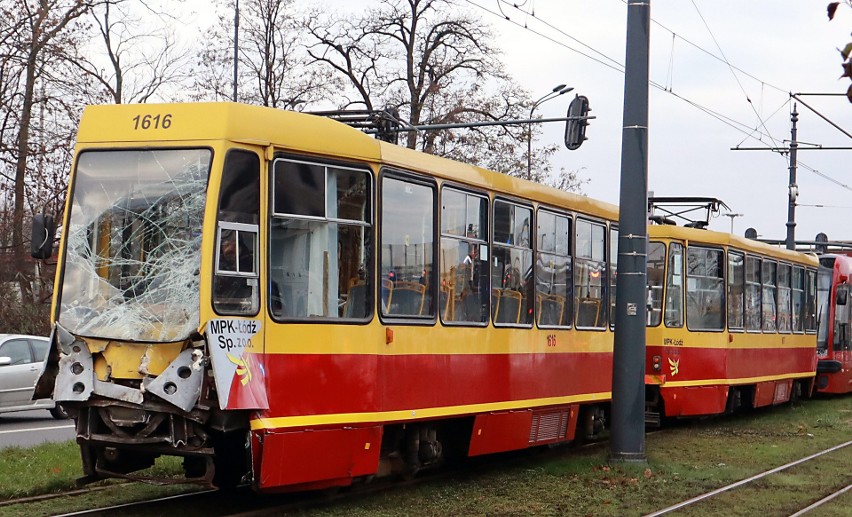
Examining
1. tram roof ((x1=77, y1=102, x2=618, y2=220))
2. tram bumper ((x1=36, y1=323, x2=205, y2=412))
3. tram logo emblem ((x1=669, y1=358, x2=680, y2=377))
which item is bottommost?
tram logo emblem ((x1=669, y1=358, x2=680, y2=377))

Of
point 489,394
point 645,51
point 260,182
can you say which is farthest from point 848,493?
point 260,182

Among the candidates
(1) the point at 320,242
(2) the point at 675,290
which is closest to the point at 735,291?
(2) the point at 675,290

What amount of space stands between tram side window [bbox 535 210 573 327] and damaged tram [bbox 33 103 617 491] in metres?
2.21

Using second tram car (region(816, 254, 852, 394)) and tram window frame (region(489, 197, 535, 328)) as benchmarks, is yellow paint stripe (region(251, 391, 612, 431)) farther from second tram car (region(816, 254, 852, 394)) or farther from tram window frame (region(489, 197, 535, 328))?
second tram car (region(816, 254, 852, 394))

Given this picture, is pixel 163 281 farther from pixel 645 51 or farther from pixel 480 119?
pixel 480 119

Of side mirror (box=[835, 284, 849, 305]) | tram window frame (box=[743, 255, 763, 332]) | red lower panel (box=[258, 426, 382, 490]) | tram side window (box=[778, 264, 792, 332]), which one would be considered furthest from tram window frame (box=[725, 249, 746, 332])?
red lower panel (box=[258, 426, 382, 490])

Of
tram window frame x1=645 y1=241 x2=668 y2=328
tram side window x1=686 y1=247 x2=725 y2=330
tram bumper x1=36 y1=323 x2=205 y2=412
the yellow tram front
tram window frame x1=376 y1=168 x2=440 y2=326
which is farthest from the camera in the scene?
tram side window x1=686 y1=247 x2=725 y2=330

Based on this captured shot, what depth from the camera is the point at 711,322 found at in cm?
1914

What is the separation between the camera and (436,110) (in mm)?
40000

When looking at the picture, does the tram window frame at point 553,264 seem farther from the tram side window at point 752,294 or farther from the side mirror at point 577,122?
the side mirror at point 577,122

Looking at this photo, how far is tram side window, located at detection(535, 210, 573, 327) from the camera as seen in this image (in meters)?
13.7

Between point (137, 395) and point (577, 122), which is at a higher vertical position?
point (577, 122)

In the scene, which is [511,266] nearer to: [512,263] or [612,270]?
[512,263]

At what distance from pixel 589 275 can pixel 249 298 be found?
651cm
